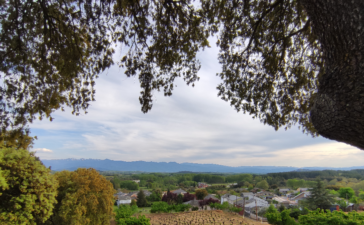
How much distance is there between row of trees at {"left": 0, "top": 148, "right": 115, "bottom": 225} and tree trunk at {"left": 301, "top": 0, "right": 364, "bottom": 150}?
10.1 m

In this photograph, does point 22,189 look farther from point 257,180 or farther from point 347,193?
point 257,180

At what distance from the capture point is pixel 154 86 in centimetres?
491

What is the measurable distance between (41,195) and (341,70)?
10.7m

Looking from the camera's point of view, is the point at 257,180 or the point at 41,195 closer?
the point at 41,195

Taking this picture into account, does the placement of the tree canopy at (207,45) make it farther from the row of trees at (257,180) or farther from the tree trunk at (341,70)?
the row of trees at (257,180)

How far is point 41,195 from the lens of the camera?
826cm

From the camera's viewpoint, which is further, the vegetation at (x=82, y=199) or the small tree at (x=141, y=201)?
the small tree at (x=141, y=201)

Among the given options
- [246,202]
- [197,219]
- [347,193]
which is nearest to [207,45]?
[197,219]

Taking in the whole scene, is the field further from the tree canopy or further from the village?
the tree canopy

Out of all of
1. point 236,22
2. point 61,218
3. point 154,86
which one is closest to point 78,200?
point 61,218

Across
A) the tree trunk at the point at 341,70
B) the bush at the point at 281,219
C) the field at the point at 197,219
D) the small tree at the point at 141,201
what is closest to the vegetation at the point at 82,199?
the field at the point at 197,219

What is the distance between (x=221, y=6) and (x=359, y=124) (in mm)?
4355

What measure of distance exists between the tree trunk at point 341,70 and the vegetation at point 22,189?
33.1 feet

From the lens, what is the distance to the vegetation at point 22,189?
296 inches
